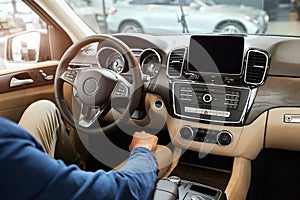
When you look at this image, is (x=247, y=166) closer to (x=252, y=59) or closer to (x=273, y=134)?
(x=273, y=134)

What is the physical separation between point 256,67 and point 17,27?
53.1 inches

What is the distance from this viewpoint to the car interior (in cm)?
146

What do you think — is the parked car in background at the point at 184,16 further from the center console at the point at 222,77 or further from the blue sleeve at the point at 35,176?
the blue sleeve at the point at 35,176

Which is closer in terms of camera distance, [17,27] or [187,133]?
[187,133]

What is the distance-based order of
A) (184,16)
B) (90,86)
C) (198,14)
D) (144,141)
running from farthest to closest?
(198,14)
(184,16)
(90,86)
(144,141)

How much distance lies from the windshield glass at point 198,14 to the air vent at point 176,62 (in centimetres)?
77

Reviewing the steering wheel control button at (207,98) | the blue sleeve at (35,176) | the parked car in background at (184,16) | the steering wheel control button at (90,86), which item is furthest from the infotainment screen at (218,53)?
the blue sleeve at (35,176)

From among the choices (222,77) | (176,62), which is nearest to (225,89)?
(222,77)

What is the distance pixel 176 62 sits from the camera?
1.69 m

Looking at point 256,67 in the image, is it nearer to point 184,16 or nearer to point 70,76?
point 70,76

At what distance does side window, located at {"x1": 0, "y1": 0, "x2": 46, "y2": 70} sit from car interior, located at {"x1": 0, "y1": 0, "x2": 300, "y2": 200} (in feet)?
0.59

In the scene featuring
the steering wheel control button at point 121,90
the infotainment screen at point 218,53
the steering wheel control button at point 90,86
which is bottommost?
the steering wheel control button at point 121,90

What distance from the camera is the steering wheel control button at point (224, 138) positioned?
62.9 inches

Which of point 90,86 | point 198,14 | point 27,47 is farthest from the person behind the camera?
point 198,14
